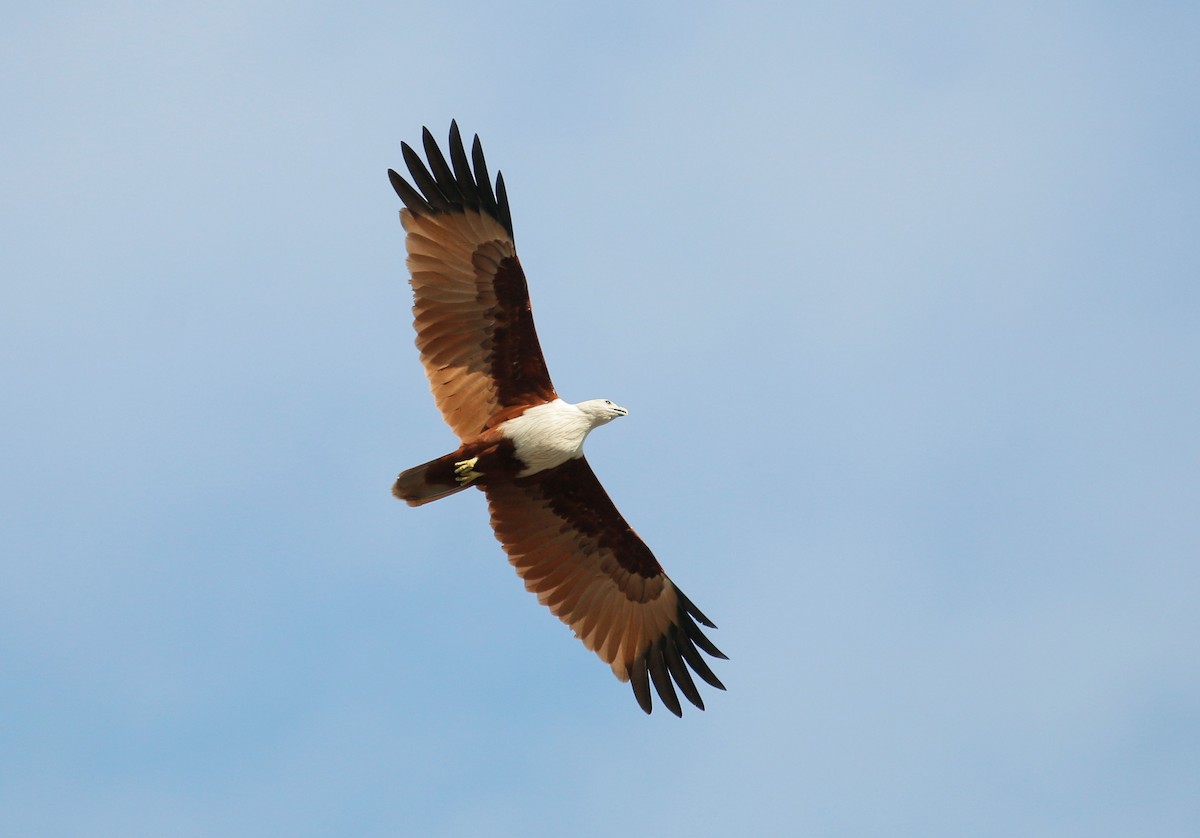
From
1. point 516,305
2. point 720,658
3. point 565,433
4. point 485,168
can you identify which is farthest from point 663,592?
point 485,168

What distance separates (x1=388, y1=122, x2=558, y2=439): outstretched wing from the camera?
17.4m

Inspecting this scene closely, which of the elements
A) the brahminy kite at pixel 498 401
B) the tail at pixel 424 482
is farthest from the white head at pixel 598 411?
the tail at pixel 424 482

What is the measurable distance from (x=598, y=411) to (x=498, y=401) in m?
1.10

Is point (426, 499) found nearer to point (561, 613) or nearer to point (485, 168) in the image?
point (561, 613)

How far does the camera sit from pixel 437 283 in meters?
17.5

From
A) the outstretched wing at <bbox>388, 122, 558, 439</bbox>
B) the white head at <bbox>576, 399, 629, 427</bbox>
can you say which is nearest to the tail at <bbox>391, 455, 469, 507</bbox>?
the outstretched wing at <bbox>388, 122, 558, 439</bbox>

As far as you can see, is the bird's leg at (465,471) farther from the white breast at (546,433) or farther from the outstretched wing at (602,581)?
the outstretched wing at (602,581)

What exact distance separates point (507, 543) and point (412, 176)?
4.18m

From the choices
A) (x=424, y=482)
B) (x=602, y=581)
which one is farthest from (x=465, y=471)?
(x=602, y=581)

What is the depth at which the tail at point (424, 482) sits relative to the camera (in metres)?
17.0

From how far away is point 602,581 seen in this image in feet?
60.6

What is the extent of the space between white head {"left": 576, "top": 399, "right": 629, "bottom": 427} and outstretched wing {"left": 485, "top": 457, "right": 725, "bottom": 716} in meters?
0.69

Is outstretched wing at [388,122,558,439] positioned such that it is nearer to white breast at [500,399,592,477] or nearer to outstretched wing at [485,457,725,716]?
white breast at [500,399,592,477]

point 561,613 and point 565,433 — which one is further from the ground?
point 565,433
